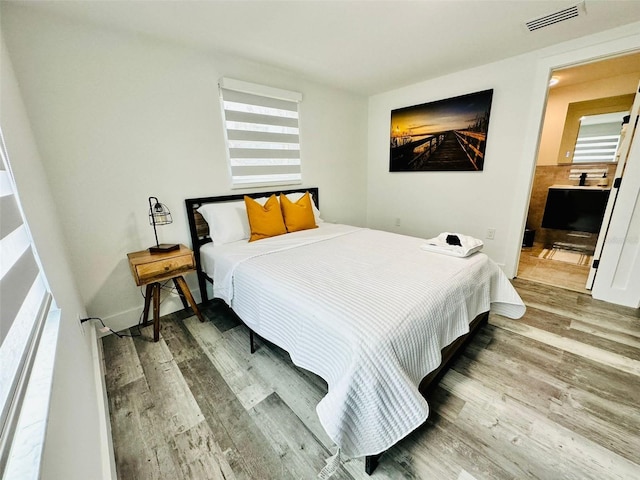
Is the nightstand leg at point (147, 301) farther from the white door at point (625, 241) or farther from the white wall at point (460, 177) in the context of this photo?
the white door at point (625, 241)

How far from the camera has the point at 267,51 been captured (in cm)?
236

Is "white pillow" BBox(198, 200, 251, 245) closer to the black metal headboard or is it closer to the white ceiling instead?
the black metal headboard

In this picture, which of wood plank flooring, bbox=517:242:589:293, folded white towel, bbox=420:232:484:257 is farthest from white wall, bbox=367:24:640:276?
folded white towel, bbox=420:232:484:257

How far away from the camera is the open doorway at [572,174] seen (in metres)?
3.23

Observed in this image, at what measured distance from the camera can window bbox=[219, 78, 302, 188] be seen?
2.55m

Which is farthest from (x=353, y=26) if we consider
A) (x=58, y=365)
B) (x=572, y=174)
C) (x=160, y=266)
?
(x=572, y=174)

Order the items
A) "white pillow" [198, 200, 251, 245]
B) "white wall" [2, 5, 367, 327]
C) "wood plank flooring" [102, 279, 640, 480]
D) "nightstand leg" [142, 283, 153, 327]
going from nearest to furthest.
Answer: "wood plank flooring" [102, 279, 640, 480] < "white wall" [2, 5, 367, 327] < "nightstand leg" [142, 283, 153, 327] < "white pillow" [198, 200, 251, 245]

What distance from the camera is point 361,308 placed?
1.23m

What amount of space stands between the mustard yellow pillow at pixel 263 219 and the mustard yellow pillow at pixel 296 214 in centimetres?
13

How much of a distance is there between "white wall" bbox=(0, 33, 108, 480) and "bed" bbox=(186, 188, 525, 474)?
78 centimetres

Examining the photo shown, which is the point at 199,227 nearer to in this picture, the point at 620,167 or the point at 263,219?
the point at 263,219

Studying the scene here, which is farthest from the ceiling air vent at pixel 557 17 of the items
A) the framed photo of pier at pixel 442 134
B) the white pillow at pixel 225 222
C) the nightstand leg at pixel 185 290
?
the nightstand leg at pixel 185 290

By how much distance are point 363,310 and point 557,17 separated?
104 inches

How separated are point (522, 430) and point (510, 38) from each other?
2.93 meters
